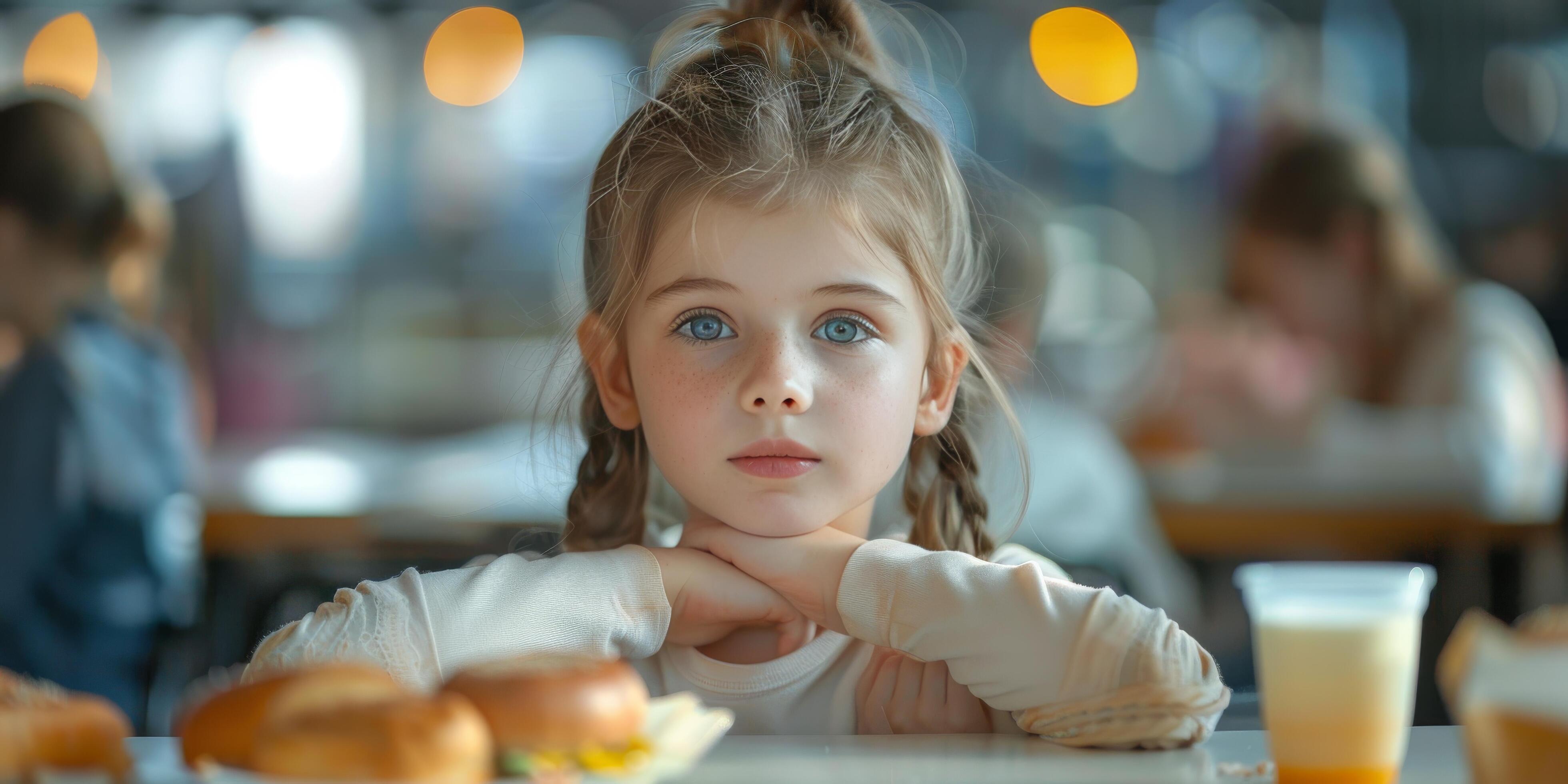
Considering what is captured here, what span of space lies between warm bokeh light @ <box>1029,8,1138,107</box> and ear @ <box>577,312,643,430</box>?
403 centimetres

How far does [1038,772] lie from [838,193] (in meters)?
0.44

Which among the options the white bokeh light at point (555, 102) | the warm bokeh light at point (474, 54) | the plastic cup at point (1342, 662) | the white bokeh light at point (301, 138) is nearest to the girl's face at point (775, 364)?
the plastic cup at point (1342, 662)

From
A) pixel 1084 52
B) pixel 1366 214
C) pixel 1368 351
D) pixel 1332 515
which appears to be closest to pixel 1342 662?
A: pixel 1332 515

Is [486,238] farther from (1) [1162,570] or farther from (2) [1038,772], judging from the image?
(2) [1038,772]

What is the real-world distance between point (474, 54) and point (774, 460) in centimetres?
475

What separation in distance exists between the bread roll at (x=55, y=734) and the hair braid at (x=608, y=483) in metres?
0.48

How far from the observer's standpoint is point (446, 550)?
9.62 feet

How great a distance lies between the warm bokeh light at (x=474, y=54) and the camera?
5297 mm

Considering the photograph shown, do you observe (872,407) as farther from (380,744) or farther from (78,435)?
(78,435)

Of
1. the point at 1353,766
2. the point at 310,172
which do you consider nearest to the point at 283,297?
the point at 310,172

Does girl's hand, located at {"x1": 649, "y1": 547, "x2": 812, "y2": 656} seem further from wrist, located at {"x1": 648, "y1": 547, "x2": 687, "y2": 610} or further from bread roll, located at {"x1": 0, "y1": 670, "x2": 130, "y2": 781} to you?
bread roll, located at {"x1": 0, "y1": 670, "x2": 130, "y2": 781}

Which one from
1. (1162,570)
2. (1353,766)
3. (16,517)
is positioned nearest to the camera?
(1353,766)

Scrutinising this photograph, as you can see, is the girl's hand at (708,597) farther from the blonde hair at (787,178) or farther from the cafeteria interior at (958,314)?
the blonde hair at (787,178)

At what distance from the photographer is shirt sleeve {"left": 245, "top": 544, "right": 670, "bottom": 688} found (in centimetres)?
79
